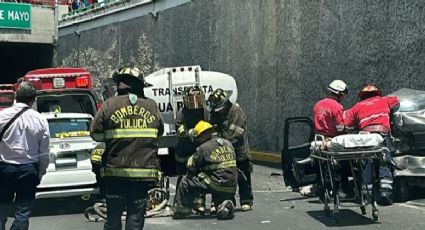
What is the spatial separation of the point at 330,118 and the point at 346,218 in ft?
5.32

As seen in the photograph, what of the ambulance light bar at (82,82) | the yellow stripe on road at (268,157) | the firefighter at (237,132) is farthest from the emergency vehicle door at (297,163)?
the ambulance light bar at (82,82)

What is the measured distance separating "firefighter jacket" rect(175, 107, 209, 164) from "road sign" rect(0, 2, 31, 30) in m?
25.8

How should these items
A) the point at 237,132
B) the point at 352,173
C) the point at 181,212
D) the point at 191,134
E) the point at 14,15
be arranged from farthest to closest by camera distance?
the point at 14,15, the point at 237,132, the point at 191,134, the point at 181,212, the point at 352,173

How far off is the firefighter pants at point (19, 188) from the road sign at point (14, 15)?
1122 inches

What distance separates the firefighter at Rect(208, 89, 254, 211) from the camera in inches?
380

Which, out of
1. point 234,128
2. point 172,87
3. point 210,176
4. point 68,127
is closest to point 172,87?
point 172,87

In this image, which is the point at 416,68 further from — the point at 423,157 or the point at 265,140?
the point at 265,140

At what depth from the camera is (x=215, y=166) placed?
8.91 metres

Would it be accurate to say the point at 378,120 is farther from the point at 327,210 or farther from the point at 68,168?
the point at 68,168

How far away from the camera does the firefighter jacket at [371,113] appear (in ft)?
31.1

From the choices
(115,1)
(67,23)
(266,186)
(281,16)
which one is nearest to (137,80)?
(266,186)

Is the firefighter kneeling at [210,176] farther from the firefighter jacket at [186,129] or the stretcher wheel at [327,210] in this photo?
the stretcher wheel at [327,210]

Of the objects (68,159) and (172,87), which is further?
(172,87)

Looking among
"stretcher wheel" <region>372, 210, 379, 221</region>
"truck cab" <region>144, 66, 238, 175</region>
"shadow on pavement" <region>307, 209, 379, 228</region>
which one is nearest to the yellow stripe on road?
"truck cab" <region>144, 66, 238, 175</region>
